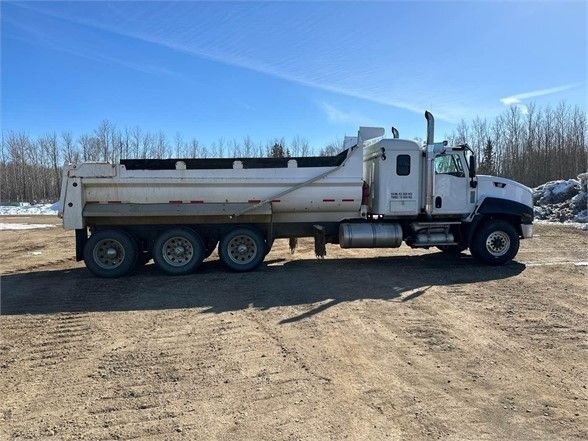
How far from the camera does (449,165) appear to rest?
1080 centimetres

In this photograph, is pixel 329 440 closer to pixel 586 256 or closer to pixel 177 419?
pixel 177 419

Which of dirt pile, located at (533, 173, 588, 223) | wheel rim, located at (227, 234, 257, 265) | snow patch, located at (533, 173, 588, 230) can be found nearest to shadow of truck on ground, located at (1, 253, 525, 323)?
wheel rim, located at (227, 234, 257, 265)

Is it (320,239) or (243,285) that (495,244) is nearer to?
(320,239)

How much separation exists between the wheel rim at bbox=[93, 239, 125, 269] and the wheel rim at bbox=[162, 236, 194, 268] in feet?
3.22

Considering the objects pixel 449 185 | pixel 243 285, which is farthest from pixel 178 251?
pixel 449 185

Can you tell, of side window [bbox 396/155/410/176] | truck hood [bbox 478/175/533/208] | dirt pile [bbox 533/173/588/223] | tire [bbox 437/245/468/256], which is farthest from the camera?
dirt pile [bbox 533/173/588/223]

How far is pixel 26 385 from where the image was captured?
4262 millimetres

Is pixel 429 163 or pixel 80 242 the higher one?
pixel 429 163

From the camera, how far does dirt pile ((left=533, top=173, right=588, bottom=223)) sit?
22308 millimetres

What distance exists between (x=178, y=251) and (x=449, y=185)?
668cm

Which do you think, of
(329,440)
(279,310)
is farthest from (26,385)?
(279,310)

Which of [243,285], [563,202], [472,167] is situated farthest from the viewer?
[563,202]

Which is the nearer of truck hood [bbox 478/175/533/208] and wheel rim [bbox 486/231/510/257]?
wheel rim [bbox 486/231/510/257]

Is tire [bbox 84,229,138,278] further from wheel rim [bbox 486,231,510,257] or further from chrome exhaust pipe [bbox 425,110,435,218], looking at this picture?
wheel rim [bbox 486,231,510,257]
